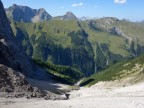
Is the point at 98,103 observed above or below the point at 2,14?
below

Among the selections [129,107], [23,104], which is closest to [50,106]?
[23,104]

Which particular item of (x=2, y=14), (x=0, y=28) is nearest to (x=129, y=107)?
(x=0, y=28)

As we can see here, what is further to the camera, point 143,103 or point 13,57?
point 13,57

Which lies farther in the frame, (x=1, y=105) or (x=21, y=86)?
(x=21, y=86)

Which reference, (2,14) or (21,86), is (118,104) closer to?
(21,86)

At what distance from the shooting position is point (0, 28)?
157 m

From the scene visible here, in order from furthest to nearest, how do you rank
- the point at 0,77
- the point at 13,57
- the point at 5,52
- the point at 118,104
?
the point at 13,57 < the point at 5,52 < the point at 0,77 < the point at 118,104

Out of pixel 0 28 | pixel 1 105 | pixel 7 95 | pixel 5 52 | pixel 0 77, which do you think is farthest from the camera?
pixel 0 28

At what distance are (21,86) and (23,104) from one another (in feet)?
56.8

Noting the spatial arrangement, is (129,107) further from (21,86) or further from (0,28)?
(0,28)

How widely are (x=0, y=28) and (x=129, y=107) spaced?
365 ft

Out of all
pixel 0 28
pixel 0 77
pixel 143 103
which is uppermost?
pixel 0 28

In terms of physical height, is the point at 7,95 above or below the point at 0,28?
below

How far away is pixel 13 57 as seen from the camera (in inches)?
5453
